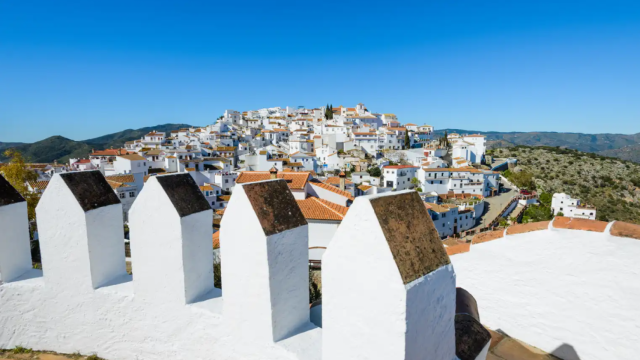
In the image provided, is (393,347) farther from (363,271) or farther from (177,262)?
(177,262)

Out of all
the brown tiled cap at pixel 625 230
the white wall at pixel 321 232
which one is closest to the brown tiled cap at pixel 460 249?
the brown tiled cap at pixel 625 230

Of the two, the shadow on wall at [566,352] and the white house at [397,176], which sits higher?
the shadow on wall at [566,352]

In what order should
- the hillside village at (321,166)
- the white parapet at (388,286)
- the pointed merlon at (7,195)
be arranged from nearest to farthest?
the white parapet at (388,286) → the pointed merlon at (7,195) → the hillside village at (321,166)

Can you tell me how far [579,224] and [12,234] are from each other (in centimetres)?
705

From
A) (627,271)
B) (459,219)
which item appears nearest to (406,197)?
(627,271)

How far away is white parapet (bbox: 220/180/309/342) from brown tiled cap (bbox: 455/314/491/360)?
4.56ft

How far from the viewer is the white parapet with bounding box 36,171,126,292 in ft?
13.4

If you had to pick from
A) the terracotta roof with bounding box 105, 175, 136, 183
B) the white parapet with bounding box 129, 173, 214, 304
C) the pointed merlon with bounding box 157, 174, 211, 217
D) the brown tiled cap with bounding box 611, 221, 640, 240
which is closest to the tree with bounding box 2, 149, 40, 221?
the white parapet with bounding box 129, 173, 214, 304

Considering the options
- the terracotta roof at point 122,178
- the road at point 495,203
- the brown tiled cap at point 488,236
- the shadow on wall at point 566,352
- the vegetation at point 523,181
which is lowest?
the road at point 495,203

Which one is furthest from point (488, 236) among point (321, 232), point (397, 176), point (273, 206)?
point (397, 176)

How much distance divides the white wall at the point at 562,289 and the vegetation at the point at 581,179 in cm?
4127

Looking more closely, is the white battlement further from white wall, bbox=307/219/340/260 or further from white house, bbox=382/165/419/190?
white house, bbox=382/165/419/190

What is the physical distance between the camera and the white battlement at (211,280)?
2279mm

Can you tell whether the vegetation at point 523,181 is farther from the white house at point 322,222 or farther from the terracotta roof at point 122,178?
the terracotta roof at point 122,178
